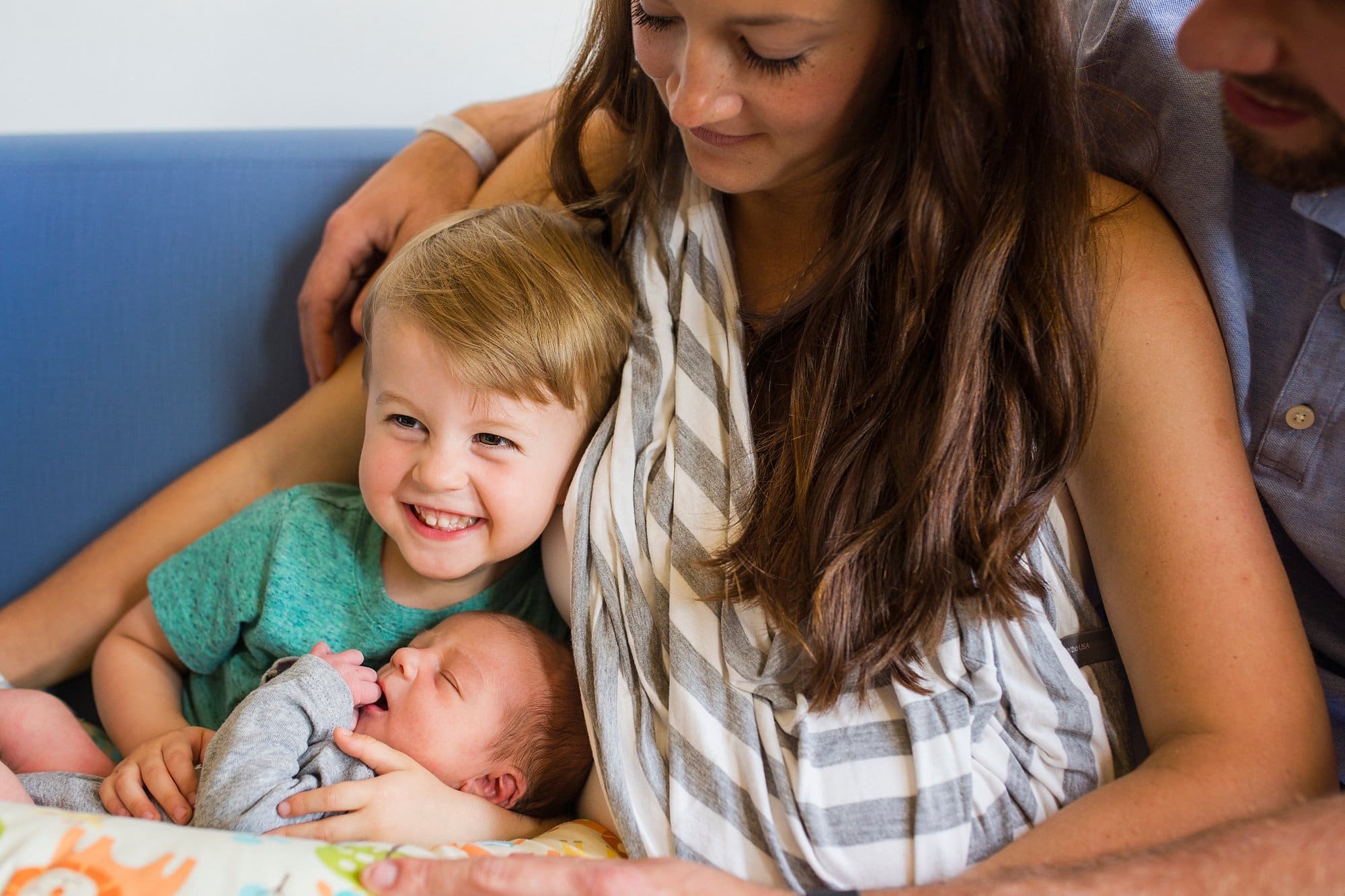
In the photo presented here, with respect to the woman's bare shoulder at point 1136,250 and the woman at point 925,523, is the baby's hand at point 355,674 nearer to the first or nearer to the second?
the woman at point 925,523

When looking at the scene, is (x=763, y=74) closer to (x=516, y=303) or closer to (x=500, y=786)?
(x=516, y=303)

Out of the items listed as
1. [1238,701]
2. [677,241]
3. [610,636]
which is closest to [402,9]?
[677,241]

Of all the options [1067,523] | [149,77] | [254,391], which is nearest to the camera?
[1067,523]

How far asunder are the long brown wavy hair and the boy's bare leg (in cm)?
78

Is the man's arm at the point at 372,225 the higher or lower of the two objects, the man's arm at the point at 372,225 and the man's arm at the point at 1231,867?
the higher

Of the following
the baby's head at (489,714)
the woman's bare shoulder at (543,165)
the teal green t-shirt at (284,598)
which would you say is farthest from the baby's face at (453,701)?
the woman's bare shoulder at (543,165)

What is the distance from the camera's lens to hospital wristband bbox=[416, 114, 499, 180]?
58.7 inches

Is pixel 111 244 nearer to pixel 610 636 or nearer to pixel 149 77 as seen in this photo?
pixel 149 77

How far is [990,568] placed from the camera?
0.91 meters

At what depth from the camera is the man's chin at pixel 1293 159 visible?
33.3 inches

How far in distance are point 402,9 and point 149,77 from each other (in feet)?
1.52

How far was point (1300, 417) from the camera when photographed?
0.97m

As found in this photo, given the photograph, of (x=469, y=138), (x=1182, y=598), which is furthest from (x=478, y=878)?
(x=469, y=138)

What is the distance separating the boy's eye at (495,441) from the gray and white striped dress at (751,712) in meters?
0.08
